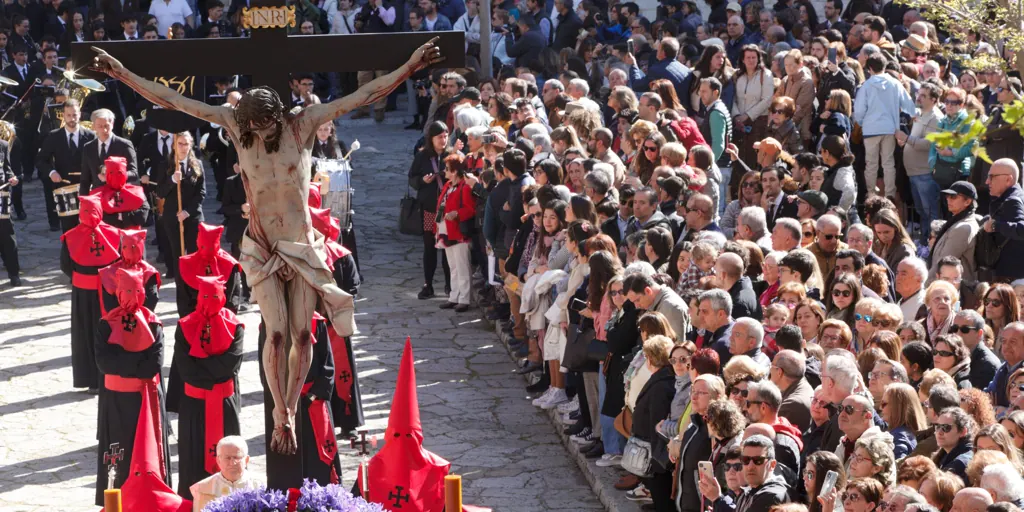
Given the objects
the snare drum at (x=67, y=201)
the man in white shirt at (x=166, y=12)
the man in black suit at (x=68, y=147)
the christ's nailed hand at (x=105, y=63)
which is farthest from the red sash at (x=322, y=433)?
the man in white shirt at (x=166, y=12)

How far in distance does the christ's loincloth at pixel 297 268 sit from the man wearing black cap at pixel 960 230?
21.0ft

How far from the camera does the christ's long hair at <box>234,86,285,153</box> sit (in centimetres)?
702

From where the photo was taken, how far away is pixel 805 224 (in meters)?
12.1

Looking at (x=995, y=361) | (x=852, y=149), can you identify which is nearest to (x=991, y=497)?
(x=995, y=361)

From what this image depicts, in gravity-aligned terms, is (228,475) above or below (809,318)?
below

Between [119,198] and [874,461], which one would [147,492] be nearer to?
[874,461]

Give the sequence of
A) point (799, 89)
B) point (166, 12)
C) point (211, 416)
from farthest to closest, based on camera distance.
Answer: point (166, 12) < point (799, 89) < point (211, 416)

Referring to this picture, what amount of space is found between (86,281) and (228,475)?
5381 mm

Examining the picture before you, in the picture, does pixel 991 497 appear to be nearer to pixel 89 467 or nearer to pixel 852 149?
pixel 89 467

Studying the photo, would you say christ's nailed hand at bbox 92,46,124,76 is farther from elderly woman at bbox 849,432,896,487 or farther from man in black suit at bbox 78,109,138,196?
man in black suit at bbox 78,109,138,196

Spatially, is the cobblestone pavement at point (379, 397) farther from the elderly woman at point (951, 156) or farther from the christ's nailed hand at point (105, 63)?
the christ's nailed hand at point (105, 63)

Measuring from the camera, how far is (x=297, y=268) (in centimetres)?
718

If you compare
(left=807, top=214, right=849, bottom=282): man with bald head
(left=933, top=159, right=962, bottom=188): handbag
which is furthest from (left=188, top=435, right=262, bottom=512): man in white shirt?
(left=933, top=159, right=962, bottom=188): handbag

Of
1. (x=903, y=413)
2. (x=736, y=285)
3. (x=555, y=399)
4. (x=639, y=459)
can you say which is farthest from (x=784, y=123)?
(x=903, y=413)
